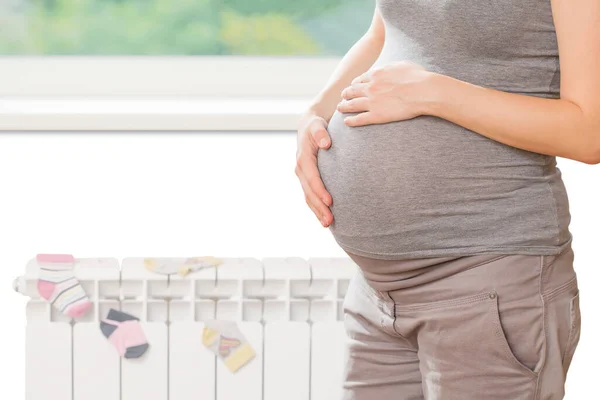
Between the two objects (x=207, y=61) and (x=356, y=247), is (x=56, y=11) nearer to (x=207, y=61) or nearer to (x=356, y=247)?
(x=207, y=61)

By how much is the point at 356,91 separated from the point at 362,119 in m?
0.05

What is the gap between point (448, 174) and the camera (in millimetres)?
920

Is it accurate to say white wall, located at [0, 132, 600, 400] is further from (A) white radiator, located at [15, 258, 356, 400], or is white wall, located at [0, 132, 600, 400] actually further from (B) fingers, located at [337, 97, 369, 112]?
(B) fingers, located at [337, 97, 369, 112]

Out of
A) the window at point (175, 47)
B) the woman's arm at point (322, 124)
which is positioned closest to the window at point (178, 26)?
the window at point (175, 47)

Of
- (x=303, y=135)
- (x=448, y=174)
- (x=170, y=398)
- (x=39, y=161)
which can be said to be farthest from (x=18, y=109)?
(x=448, y=174)

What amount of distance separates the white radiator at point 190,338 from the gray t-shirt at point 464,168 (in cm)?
58

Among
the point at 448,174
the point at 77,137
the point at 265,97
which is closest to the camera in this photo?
the point at 448,174

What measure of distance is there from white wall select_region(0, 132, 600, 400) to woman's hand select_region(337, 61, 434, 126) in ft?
2.08

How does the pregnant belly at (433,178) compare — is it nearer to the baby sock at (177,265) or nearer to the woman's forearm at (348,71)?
the woman's forearm at (348,71)

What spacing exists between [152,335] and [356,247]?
632 mm

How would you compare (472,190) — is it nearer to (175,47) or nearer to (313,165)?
Answer: (313,165)

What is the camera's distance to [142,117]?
163 centimetres

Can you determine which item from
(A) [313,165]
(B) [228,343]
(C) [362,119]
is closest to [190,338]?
(B) [228,343]

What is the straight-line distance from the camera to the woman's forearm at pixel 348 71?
1159mm
